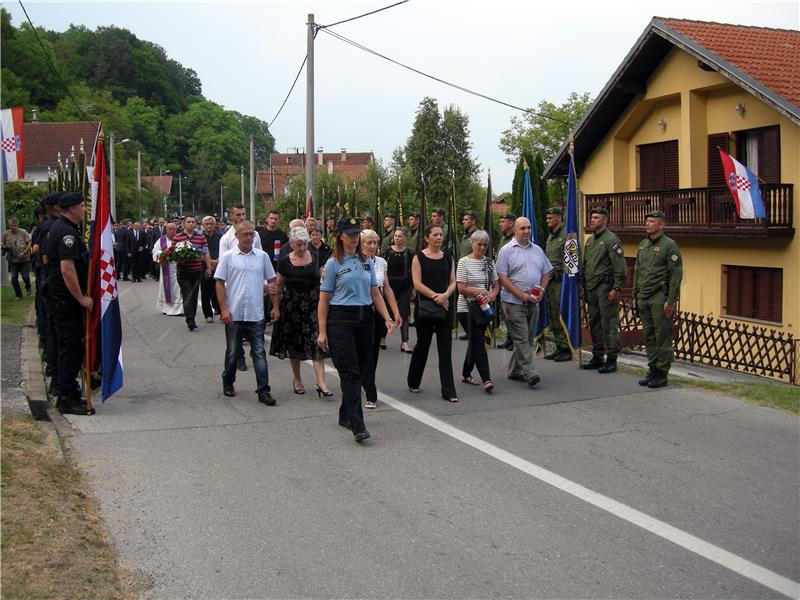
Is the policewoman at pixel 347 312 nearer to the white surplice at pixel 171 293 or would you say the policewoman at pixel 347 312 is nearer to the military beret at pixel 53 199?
the military beret at pixel 53 199

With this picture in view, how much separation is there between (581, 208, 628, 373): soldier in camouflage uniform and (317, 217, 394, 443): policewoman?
433 cm

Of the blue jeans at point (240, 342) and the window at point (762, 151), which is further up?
the window at point (762, 151)

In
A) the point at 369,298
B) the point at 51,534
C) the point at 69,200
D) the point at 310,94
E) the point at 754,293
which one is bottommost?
the point at 51,534

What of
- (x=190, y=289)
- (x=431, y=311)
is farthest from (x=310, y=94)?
(x=431, y=311)

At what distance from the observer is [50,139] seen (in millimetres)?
72375

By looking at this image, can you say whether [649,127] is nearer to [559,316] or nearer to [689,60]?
[689,60]

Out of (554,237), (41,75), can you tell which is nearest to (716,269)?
(554,237)

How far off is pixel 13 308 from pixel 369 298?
12463mm

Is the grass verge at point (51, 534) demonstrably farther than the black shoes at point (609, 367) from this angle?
No

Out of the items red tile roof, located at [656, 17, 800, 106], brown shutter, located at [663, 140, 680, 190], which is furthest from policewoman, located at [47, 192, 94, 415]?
brown shutter, located at [663, 140, 680, 190]

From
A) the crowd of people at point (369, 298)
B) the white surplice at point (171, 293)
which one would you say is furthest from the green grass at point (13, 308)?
the crowd of people at point (369, 298)

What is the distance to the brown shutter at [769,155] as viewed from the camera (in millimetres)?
20031

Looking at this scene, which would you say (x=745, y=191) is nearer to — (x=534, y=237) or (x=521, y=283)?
(x=534, y=237)

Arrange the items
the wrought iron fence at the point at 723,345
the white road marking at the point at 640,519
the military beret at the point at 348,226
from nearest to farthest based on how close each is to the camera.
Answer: the white road marking at the point at 640,519 < the military beret at the point at 348,226 < the wrought iron fence at the point at 723,345
